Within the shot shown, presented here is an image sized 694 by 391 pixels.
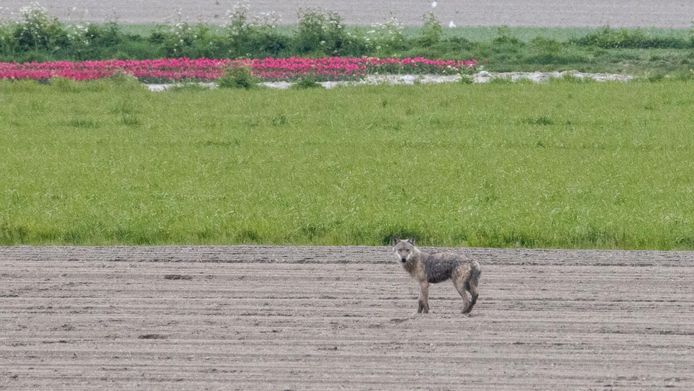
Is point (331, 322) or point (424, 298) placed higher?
point (424, 298)

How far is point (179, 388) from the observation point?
936cm

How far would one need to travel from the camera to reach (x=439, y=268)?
429 inches

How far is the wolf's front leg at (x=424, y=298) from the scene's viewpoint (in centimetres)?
1106

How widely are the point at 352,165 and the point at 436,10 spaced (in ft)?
109

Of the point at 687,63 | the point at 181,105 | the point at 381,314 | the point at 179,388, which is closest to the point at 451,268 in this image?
the point at 381,314

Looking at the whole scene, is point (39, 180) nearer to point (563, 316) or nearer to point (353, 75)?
point (563, 316)

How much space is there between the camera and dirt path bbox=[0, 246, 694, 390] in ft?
31.7

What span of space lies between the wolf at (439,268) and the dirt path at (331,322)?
303mm

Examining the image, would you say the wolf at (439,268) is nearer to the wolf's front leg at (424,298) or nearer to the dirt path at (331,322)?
the wolf's front leg at (424,298)

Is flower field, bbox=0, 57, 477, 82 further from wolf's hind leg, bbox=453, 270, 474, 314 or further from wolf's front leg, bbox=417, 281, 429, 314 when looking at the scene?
wolf's hind leg, bbox=453, 270, 474, 314

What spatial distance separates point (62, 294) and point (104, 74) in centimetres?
2055

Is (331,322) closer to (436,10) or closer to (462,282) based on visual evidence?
(462,282)

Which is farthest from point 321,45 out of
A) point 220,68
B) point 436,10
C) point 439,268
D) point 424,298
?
point 439,268

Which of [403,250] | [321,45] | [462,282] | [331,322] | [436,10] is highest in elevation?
[403,250]
